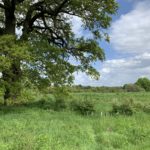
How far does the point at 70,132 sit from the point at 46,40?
13.6 metres

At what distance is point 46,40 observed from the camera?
2911 centimetres

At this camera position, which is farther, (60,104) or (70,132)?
(60,104)

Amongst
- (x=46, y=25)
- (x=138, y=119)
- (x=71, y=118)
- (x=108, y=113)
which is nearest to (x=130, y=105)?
(x=108, y=113)

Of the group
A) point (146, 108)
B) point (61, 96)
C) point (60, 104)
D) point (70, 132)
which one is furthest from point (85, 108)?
point (70, 132)

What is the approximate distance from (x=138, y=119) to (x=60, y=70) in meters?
7.24

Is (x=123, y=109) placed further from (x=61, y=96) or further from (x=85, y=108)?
(x=61, y=96)

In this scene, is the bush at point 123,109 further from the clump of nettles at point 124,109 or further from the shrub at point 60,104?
the shrub at point 60,104

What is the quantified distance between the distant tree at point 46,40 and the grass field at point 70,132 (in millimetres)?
3198

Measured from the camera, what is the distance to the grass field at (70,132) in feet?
45.7

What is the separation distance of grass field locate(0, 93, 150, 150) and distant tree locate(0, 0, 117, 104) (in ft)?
10.5

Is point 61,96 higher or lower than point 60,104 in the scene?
higher

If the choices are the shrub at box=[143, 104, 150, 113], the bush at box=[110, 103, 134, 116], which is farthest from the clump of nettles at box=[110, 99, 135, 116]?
the shrub at box=[143, 104, 150, 113]

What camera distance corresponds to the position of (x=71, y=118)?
20891 millimetres

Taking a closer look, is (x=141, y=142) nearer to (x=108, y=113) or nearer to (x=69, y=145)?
(x=69, y=145)
